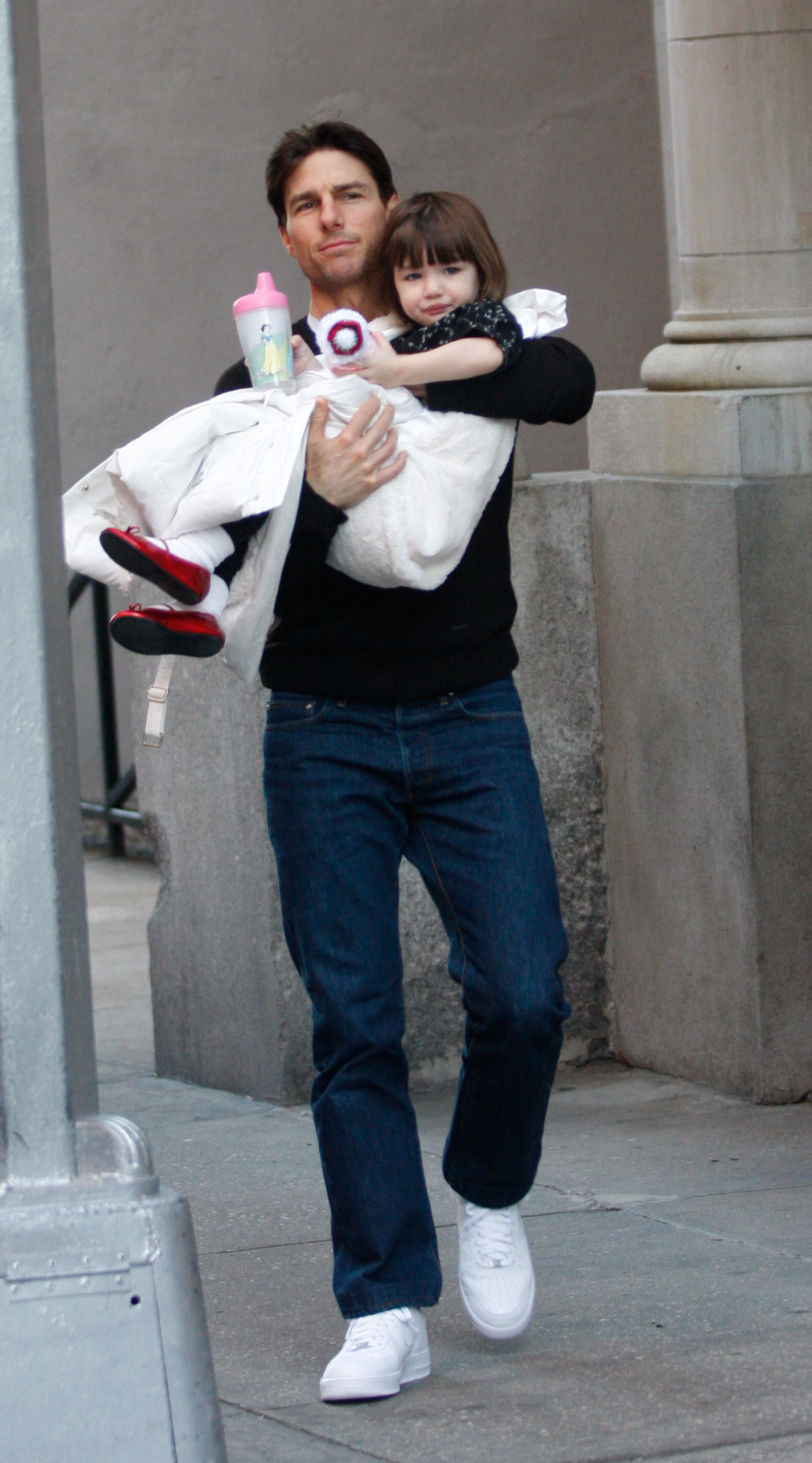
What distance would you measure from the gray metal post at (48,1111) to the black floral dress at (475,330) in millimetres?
712

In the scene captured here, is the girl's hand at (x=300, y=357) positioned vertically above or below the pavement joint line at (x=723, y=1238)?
above

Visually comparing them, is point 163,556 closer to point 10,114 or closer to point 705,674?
point 10,114

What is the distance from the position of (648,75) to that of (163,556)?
6044 mm

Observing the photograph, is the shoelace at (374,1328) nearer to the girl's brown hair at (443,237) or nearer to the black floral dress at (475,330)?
the black floral dress at (475,330)

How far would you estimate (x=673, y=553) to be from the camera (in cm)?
497

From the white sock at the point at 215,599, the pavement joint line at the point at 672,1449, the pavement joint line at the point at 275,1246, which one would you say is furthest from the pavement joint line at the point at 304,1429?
the white sock at the point at 215,599

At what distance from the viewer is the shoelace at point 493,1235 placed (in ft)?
11.4

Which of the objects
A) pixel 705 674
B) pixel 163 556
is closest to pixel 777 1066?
pixel 705 674

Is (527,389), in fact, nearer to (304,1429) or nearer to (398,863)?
(398,863)

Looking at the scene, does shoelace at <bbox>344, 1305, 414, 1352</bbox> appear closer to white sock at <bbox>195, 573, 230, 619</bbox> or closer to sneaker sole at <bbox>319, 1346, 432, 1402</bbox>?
sneaker sole at <bbox>319, 1346, 432, 1402</bbox>

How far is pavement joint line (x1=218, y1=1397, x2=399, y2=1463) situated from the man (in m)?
0.08

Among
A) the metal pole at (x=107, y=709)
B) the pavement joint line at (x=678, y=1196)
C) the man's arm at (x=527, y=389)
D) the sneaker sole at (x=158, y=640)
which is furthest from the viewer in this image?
the metal pole at (x=107, y=709)

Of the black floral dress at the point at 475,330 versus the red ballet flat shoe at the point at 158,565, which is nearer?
the red ballet flat shoe at the point at 158,565

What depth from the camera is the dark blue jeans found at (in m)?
3.35
